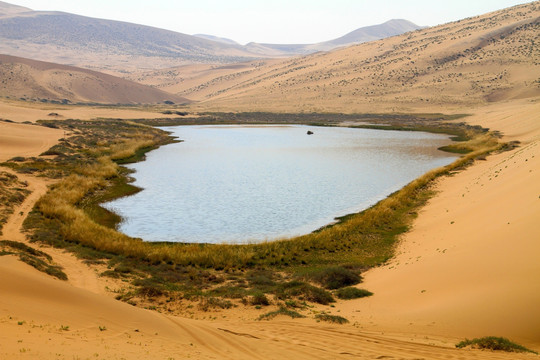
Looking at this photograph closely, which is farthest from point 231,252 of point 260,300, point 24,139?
point 24,139

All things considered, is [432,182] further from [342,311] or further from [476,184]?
[342,311]

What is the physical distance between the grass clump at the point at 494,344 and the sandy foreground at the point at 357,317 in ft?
1.10

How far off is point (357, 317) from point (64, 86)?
135 meters

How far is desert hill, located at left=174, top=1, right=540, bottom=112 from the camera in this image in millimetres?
107750

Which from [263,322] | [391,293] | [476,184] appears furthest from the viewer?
[476,184]

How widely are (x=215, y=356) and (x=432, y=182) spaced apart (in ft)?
96.3

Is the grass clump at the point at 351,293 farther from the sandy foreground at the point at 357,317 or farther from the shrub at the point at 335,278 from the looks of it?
the shrub at the point at 335,278

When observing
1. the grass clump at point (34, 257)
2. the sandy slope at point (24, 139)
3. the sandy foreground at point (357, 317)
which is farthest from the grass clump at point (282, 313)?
the sandy slope at point (24, 139)

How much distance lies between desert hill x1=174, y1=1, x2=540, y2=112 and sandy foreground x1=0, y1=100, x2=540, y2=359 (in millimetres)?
90803

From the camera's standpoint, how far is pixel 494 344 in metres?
11.1

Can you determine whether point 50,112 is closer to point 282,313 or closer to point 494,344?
point 282,313

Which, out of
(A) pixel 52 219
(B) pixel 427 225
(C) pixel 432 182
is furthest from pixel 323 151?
(A) pixel 52 219

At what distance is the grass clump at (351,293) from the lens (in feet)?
53.2

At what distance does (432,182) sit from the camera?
3634 centimetres
